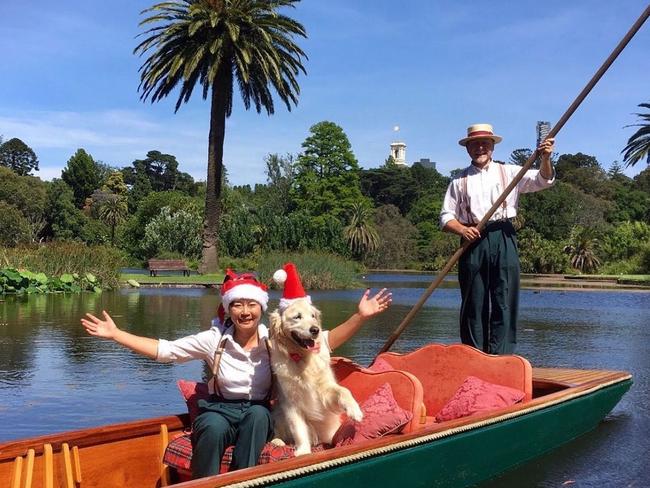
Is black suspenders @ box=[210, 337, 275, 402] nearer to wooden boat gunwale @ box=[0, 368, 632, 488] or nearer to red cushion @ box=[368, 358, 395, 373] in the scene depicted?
wooden boat gunwale @ box=[0, 368, 632, 488]

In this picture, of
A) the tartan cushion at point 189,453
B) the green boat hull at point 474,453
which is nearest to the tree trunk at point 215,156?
the green boat hull at point 474,453

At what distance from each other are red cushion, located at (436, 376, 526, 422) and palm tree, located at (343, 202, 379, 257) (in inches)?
2025

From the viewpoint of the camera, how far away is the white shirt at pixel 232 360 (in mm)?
4133

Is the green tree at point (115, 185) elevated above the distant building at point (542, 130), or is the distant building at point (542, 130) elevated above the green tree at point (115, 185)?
the green tree at point (115, 185)

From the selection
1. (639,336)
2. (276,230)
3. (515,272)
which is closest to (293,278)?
(515,272)

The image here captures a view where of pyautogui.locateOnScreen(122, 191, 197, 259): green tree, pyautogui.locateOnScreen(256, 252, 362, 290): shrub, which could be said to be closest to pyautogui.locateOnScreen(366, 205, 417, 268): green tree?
pyautogui.locateOnScreen(122, 191, 197, 259): green tree

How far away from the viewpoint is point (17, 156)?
93062mm

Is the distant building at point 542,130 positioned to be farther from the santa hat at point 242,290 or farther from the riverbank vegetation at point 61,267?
the riverbank vegetation at point 61,267

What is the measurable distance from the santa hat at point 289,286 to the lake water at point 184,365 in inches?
77.8

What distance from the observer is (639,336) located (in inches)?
524

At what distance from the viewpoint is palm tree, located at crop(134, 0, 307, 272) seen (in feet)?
97.1

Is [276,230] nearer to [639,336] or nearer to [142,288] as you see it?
[142,288]

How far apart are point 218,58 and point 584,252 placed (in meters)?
29.5

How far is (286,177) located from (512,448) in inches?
2286
